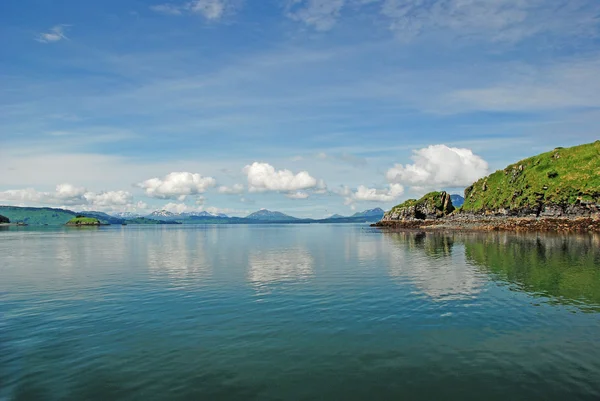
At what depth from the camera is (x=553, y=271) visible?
58.3 meters

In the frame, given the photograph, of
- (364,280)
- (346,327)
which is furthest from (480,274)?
(346,327)

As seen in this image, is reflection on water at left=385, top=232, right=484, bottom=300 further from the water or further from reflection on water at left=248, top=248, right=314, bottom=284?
reflection on water at left=248, top=248, right=314, bottom=284

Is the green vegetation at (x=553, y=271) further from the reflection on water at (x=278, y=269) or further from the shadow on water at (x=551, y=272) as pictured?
the reflection on water at (x=278, y=269)

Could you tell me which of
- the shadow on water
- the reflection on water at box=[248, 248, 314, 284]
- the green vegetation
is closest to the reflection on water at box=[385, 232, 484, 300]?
the shadow on water

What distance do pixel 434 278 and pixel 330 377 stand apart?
37.7m

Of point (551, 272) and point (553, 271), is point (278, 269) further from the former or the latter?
point (553, 271)

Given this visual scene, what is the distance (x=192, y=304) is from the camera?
131ft

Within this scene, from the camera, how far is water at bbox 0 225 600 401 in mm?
20359

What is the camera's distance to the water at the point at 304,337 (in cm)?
2036

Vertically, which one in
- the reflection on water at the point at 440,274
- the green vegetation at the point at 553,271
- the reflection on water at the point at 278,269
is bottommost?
the green vegetation at the point at 553,271

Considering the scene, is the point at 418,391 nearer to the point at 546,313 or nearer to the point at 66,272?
the point at 546,313

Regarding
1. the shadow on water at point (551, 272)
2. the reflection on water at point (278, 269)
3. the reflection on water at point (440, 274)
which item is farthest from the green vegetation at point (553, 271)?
the reflection on water at point (278, 269)

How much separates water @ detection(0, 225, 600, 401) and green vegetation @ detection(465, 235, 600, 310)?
0.51 metres

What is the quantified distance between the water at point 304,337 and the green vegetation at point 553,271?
20.0 inches
